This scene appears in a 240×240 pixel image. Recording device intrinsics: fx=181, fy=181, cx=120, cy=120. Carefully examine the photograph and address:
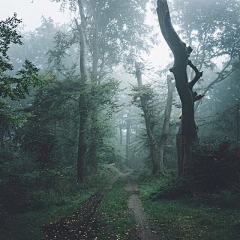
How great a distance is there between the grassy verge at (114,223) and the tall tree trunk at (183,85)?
369 centimetres

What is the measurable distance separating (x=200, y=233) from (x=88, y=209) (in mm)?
4508

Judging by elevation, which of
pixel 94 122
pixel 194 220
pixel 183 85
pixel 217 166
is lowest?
pixel 194 220

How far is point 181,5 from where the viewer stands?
66.5ft

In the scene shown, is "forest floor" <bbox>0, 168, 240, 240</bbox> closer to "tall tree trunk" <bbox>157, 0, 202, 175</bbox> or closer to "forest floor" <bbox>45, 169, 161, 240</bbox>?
"forest floor" <bbox>45, 169, 161, 240</bbox>

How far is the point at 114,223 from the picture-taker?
5.75 meters

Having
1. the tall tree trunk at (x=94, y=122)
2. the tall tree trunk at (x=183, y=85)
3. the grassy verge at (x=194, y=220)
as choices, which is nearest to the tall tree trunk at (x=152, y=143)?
the tall tree trunk at (x=94, y=122)

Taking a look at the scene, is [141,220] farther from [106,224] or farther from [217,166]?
[217,166]

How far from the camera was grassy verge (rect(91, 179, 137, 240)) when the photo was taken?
4.88 m

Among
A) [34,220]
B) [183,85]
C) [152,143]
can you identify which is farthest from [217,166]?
[152,143]

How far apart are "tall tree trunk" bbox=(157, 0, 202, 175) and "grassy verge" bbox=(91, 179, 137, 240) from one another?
369 centimetres

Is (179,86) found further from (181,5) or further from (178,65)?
(181,5)

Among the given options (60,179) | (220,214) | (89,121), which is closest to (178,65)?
(220,214)

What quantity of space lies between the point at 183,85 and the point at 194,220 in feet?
18.2

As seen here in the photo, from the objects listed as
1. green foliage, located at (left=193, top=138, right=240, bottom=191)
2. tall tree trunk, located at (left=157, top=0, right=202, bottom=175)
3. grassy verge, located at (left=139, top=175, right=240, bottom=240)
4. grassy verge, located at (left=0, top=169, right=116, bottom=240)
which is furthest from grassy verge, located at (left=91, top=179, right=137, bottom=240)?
tall tree trunk, located at (left=157, top=0, right=202, bottom=175)
